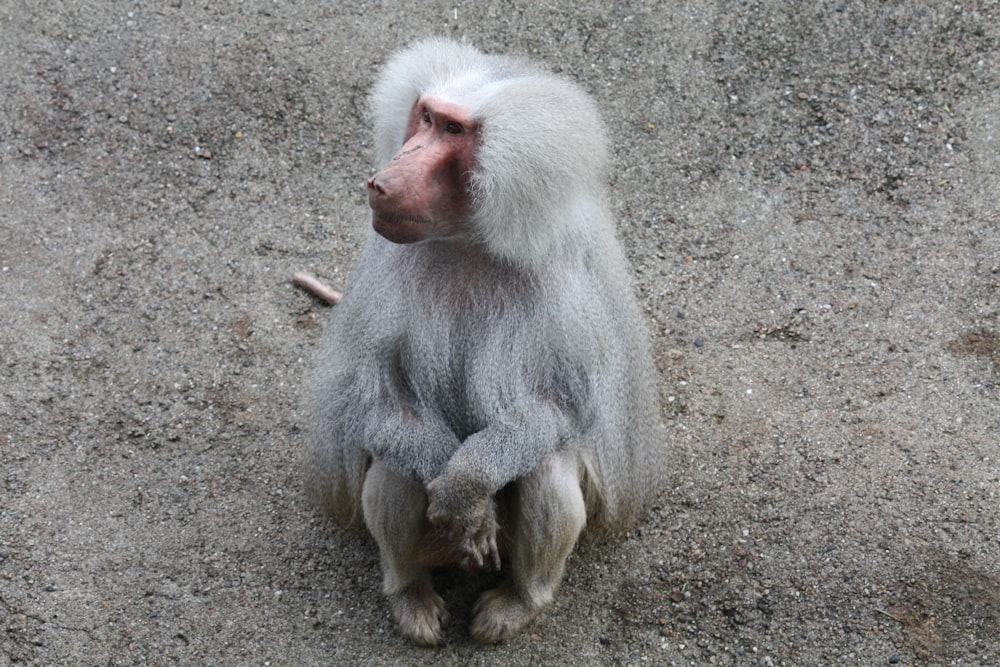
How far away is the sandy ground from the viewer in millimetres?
4367

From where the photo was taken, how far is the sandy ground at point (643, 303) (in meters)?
4.37

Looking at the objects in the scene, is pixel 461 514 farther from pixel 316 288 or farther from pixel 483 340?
pixel 316 288

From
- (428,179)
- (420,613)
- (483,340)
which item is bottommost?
(420,613)

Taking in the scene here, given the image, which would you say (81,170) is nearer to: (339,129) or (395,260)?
(339,129)

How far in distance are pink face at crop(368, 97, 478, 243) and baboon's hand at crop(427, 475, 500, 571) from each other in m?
0.83

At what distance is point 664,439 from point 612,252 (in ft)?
3.46

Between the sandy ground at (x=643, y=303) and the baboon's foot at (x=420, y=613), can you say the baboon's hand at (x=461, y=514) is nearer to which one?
the baboon's foot at (x=420, y=613)

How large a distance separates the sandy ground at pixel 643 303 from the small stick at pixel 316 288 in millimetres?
87

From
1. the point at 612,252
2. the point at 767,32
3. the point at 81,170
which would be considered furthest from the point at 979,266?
the point at 81,170

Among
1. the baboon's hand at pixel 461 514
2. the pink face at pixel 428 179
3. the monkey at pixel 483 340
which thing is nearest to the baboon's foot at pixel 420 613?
the monkey at pixel 483 340

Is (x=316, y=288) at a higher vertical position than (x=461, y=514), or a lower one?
lower

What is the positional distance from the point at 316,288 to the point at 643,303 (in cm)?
153

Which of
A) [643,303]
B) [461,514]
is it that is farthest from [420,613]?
[643,303]

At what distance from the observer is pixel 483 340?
3725mm
